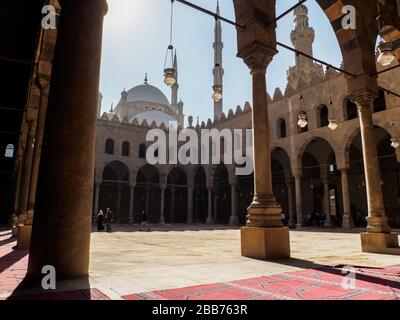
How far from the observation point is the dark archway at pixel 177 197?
2997 centimetres

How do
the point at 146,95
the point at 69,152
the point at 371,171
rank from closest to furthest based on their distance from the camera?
the point at 69,152 → the point at 371,171 → the point at 146,95

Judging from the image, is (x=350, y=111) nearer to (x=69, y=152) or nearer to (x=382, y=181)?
(x=382, y=181)

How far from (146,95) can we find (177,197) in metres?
16.9

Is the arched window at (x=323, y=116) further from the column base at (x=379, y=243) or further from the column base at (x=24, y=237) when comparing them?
the column base at (x=24, y=237)

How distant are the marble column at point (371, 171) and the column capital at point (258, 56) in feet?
9.04

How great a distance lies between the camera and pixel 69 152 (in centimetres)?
303

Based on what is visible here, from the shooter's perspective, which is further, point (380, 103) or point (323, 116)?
point (323, 116)

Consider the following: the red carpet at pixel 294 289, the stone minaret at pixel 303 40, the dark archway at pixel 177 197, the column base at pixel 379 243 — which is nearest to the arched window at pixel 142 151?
the dark archway at pixel 177 197

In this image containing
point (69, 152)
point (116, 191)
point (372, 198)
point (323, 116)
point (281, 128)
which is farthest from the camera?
point (116, 191)

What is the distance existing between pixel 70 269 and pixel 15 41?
744cm

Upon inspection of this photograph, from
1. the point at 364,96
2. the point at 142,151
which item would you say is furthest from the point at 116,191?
the point at 364,96

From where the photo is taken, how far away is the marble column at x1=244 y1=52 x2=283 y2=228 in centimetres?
525
